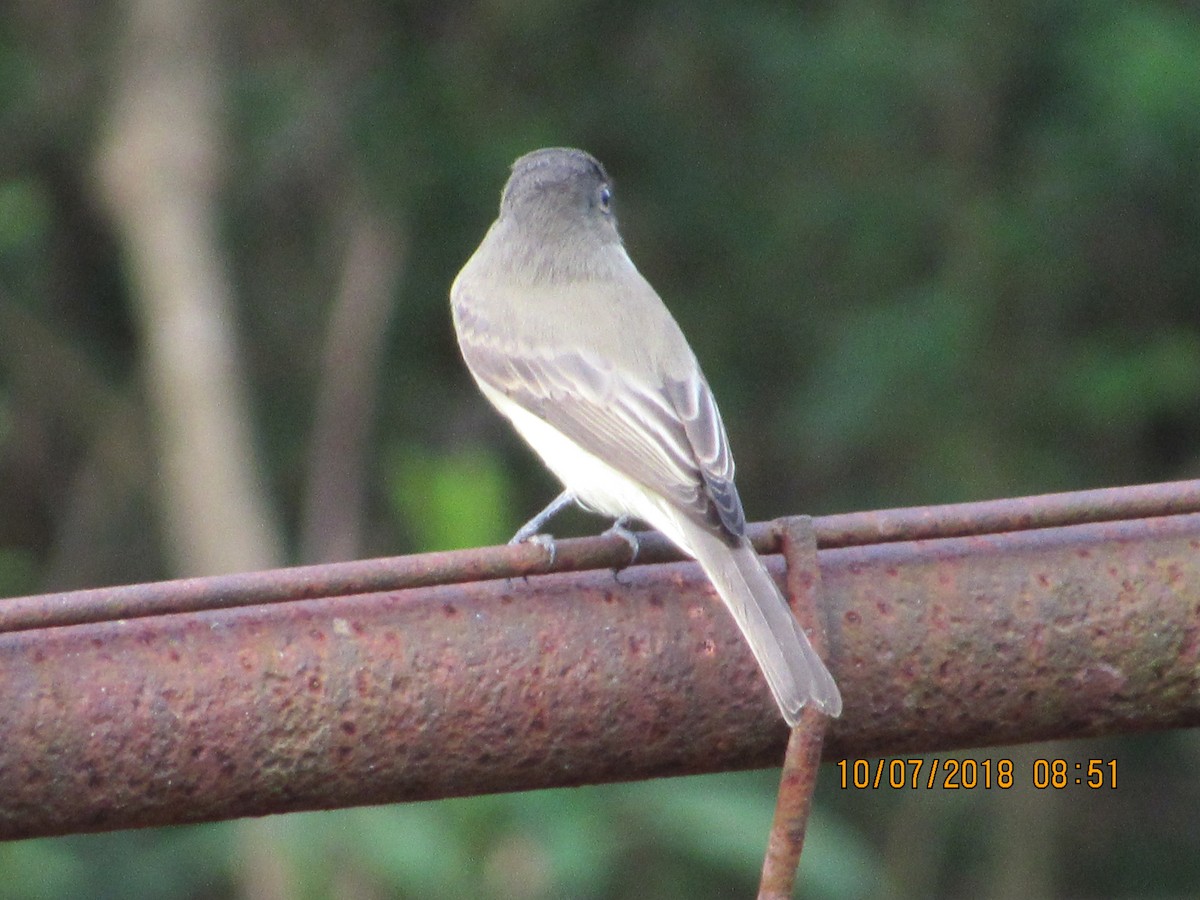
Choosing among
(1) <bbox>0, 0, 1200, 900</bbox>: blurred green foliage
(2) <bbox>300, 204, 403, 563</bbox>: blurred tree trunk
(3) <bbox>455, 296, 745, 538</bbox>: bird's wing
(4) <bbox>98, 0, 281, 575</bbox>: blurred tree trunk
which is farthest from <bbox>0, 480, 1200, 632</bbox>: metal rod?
(2) <bbox>300, 204, 403, 563</bbox>: blurred tree trunk

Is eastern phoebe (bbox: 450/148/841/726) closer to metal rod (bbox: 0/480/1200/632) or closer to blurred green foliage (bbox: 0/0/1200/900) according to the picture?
metal rod (bbox: 0/480/1200/632)

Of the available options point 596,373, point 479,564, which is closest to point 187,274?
point 596,373

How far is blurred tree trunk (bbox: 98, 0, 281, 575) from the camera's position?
27.1 ft

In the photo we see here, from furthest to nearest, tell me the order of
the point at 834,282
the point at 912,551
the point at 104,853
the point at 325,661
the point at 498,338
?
the point at 834,282
the point at 104,853
the point at 498,338
the point at 912,551
the point at 325,661

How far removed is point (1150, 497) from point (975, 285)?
21.3ft

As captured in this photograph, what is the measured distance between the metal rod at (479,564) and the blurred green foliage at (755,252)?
557 centimetres

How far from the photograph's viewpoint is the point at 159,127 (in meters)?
8.33

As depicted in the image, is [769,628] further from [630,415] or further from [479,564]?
[630,415]

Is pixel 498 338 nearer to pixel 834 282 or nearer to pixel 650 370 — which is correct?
pixel 650 370

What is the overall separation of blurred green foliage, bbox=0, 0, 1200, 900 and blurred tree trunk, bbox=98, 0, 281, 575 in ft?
1.80

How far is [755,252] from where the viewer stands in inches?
366

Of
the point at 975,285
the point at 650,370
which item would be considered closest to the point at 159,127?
the point at 975,285

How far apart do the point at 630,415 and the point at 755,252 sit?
568 cm

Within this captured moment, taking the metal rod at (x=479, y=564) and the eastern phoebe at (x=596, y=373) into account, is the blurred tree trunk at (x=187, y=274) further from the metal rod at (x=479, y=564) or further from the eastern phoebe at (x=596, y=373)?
the metal rod at (x=479, y=564)
